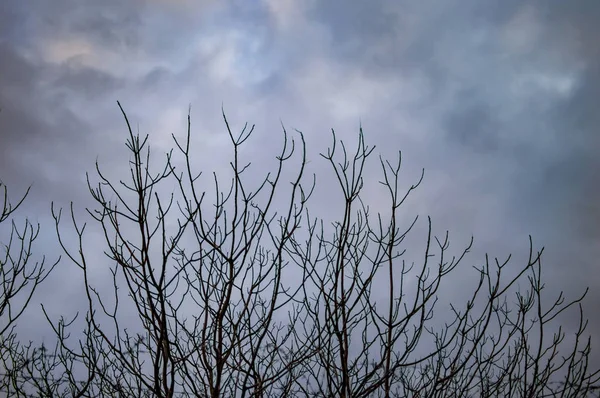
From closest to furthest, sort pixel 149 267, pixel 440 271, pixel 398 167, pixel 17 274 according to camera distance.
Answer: pixel 149 267 < pixel 440 271 < pixel 398 167 < pixel 17 274

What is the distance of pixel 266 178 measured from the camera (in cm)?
298

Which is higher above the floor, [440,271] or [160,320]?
[440,271]

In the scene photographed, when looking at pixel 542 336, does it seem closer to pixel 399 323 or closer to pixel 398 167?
pixel 399 323

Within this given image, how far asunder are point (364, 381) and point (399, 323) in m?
0.35

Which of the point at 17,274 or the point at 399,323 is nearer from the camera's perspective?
the point at 399,323

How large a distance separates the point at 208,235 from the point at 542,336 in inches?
76.8

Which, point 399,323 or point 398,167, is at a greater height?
point 398,167

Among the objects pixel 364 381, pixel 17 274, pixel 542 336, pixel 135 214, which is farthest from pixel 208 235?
pixel 17 274

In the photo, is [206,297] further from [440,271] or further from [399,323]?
[440,271]

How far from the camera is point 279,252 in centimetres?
271

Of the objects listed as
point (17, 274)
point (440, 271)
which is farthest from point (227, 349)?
point (17, 274)

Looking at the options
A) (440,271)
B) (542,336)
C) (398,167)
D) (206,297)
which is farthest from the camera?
(398,167)

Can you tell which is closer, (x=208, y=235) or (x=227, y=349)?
(x=227, y=349)

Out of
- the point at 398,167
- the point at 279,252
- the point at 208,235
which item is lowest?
the point at 279,252
